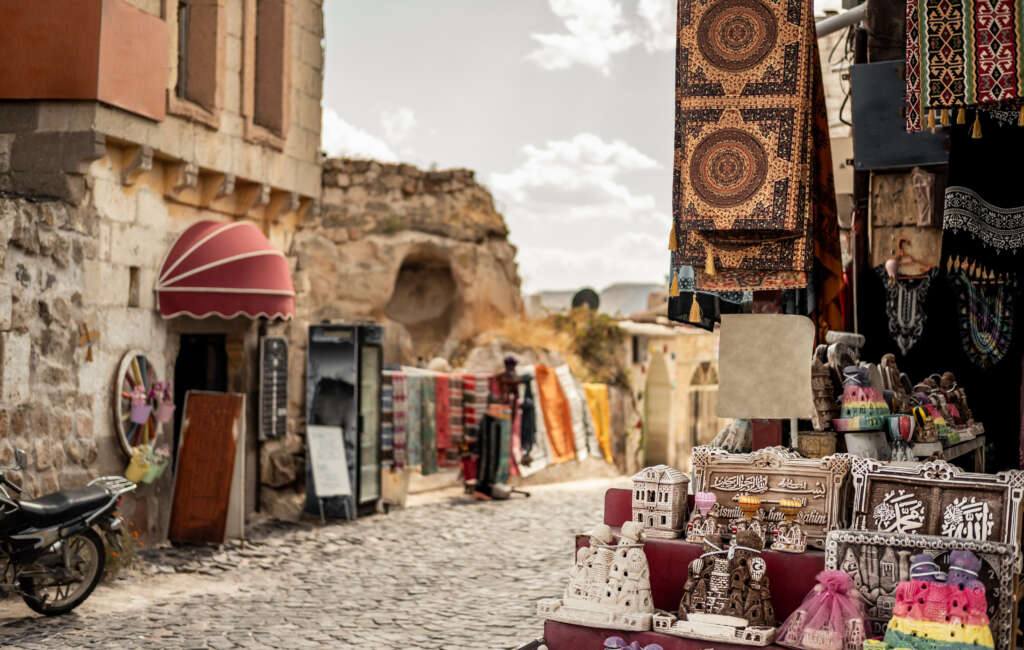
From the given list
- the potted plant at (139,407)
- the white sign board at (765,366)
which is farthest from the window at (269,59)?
the white sign board at (765,366)

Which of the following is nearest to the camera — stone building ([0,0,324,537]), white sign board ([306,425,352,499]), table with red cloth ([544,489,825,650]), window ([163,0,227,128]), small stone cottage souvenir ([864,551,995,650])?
small stone cottage souvenir ([864,551,995,650])

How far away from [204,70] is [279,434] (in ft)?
14.7

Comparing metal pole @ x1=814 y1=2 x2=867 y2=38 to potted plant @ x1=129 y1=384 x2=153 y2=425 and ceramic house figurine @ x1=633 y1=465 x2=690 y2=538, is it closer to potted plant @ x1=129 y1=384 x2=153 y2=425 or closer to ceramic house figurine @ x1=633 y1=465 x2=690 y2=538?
ceramic house figurine @ x1=633 y1=465 x2=690 y2=538

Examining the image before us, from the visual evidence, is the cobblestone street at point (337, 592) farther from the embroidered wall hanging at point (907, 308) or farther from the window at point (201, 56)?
the window at point (201, 56)

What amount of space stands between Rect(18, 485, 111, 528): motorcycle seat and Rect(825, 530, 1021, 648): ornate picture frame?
5.78 meters

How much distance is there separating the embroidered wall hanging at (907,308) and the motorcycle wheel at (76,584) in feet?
21.5

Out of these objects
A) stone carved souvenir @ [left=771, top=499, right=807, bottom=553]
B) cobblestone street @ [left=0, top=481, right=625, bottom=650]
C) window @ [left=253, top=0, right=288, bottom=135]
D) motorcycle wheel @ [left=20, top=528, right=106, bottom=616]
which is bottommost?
cobblestone street @ [left=0, top=481, right=625, bottom=650]

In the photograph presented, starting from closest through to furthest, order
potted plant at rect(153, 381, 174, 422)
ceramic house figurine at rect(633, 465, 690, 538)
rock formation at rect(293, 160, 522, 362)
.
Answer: ceramic house figurine at rect(633, 465, 690, 538) < potted plant at rect(153, 381, 174, 422) < rock formation at rect(293, 160, 522, 362)

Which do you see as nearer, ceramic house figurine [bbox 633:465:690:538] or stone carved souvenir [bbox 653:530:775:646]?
stone carved souvenir [bbox 653:530:775:646]

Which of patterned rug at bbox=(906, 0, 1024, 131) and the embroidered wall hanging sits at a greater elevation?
patterned rug at bbox=(906, 0, 1024, 131)

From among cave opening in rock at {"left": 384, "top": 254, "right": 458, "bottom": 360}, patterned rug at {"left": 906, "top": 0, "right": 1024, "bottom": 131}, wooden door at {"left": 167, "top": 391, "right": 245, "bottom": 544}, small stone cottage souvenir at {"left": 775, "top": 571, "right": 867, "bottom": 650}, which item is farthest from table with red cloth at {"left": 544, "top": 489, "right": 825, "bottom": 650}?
cave opening in rock at {"left": 384, "top": 254, "right": 458, "bottom": 360}

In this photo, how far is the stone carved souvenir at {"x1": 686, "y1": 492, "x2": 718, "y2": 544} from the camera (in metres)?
5.48

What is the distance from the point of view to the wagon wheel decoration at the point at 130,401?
1028cm

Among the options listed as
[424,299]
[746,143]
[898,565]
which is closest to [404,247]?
[424,299]
